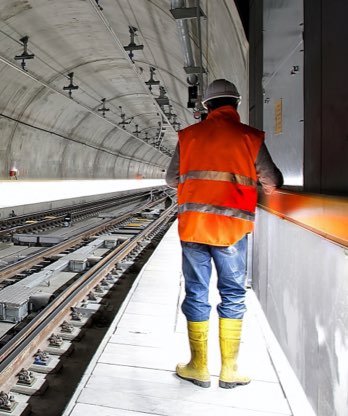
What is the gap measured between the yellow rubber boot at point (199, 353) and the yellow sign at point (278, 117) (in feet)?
7.17

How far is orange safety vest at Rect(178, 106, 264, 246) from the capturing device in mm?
2398

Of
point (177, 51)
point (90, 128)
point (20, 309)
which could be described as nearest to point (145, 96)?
point (90, 128)

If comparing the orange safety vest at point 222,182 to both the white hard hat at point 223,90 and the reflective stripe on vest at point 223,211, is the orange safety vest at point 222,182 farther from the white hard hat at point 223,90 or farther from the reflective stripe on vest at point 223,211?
the white hard hat at point 223,90

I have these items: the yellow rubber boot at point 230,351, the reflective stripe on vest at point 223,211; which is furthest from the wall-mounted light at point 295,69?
the yellow rubber boot at point 230,351

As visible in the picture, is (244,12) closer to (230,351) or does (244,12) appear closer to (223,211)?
(223,211)

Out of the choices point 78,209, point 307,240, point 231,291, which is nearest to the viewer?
point 307,240

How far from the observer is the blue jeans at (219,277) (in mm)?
2502

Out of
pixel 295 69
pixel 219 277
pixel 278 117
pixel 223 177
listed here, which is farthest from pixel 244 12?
pixel 219 277

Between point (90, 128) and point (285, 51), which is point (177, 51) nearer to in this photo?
point (285, 51)

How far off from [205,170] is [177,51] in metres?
9.45

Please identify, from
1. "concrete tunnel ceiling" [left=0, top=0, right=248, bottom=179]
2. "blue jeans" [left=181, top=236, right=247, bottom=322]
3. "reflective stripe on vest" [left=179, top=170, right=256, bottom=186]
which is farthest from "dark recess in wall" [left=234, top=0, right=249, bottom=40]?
"blue jeans" [left=181, top=236, right=247, bottom=322]

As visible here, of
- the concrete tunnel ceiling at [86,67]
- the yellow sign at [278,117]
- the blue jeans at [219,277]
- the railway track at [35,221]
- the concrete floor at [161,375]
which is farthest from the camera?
the railway track at [35,221]

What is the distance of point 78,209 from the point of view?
17.7m

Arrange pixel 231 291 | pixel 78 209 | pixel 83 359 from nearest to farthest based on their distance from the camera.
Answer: pixel 231 291 < pixel 83 359 < pixel 78 209
